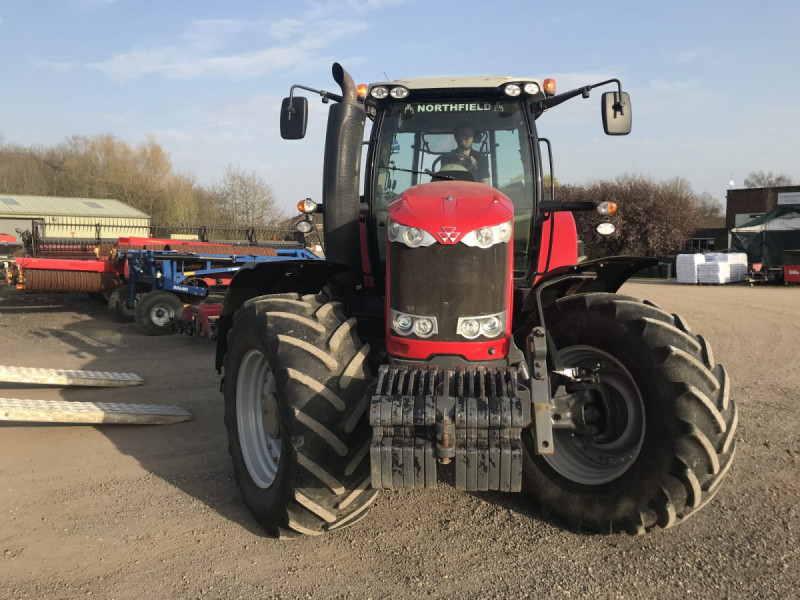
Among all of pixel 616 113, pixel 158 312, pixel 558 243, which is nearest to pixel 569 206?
pixel 558 243

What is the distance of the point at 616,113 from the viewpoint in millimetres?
4117

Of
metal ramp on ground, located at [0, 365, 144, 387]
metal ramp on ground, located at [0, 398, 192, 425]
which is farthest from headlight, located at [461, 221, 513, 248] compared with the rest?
metal ramp on ground, located at [0, 365, 144, 387]

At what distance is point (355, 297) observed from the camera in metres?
4.34

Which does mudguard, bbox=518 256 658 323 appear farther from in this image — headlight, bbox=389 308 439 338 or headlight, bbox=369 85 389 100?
headlight, bbox=369 85 389 100

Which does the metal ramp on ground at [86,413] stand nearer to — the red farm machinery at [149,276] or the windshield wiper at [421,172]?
the windshield wiper at [421,172]

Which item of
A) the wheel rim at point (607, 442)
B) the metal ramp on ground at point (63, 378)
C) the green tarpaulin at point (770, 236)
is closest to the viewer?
the wheel rim at point (607, 442)

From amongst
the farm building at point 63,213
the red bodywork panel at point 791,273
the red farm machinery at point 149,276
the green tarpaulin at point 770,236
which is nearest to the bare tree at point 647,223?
the green tarpaulin at point 770,236

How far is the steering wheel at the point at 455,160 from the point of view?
417 centimetres

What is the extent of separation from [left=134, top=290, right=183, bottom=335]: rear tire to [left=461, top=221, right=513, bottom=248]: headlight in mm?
9184

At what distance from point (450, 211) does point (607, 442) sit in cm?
146

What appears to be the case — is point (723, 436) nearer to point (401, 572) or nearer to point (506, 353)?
point (506, 353)

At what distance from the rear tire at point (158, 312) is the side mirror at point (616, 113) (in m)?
8.94

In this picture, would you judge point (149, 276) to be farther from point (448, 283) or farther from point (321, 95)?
point (448, 283)

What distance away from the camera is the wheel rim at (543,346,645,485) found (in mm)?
3227
